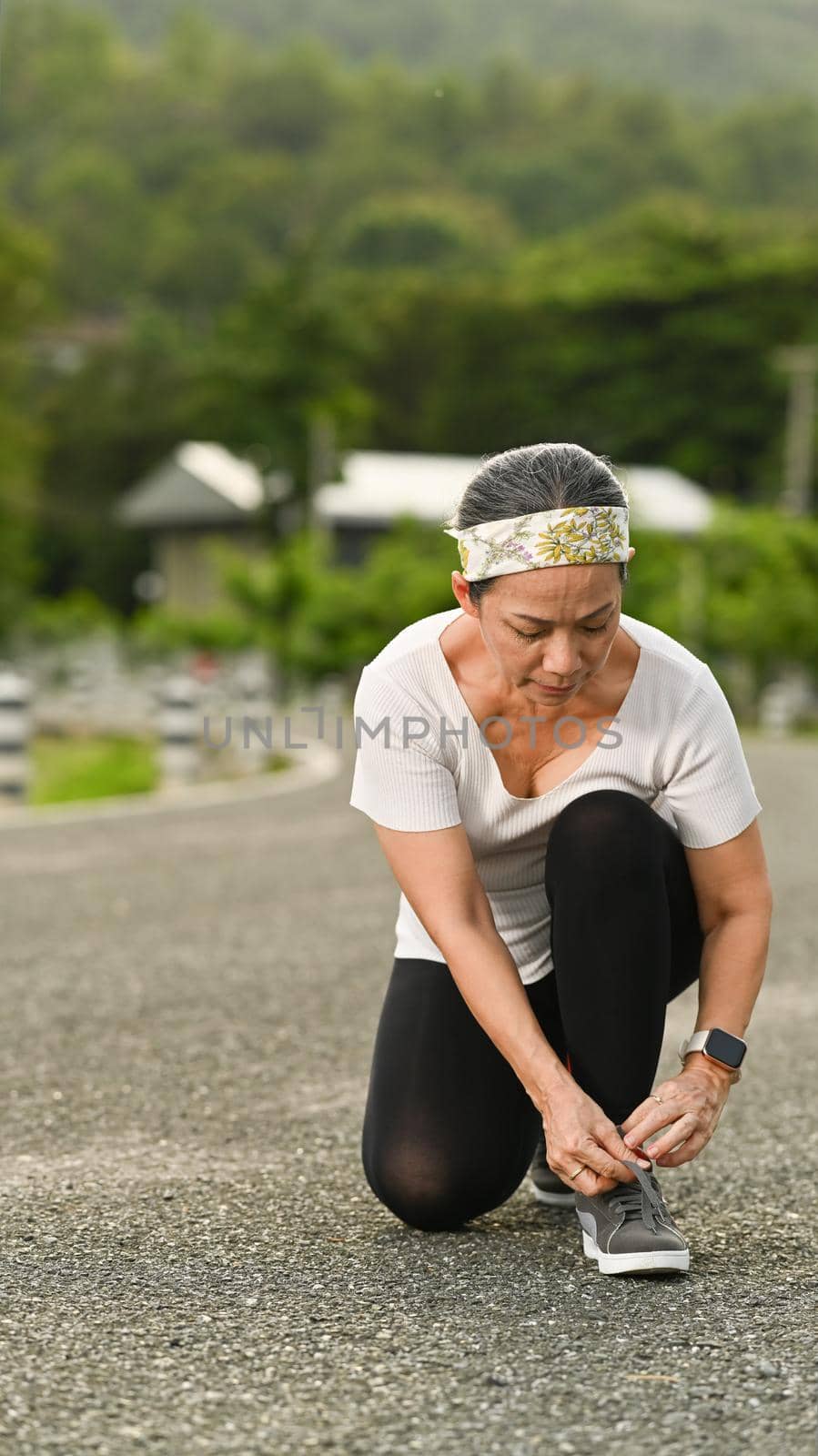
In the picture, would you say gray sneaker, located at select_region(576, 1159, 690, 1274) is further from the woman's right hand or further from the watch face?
the watch face

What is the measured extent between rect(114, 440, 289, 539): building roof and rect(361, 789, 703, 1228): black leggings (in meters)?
51.6

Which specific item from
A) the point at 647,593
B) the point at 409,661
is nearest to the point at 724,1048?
the point at 409,661

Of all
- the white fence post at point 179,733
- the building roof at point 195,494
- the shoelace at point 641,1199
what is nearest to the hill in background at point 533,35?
the building roof at point 195,494

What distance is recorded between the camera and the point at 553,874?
2.79 meters

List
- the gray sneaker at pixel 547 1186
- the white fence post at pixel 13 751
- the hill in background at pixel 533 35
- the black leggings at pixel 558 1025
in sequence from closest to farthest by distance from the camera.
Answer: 1. the black leggings at pixel 558 1025
2. the gray sneaker at pixel 547 1186
3. the white fence post at pixel 13 751
4. the hill in background at pixel 533 35

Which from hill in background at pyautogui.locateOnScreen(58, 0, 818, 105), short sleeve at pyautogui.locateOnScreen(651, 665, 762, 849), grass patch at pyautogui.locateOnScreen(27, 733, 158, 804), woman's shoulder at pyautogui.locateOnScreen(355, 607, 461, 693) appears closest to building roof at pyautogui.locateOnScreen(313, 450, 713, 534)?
grass patch at pyautogui.locateOnScreen(27, 733, 158, 804)

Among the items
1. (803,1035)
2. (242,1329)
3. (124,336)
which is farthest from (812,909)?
(124,336)

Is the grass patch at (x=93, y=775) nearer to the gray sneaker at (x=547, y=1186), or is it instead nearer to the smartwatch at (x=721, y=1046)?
the gray sneaker at (x=547, y=1186)

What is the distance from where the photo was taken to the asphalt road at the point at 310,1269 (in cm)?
214

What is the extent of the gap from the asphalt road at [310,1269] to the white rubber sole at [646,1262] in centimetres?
3

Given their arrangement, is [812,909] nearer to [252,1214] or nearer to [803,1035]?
[803,1035]

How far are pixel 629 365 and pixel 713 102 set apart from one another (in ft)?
227

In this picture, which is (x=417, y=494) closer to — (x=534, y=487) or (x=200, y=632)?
(x=200, y=632)

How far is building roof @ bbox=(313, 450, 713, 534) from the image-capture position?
4800 centimetres
